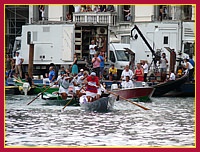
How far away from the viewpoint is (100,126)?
77.5ft

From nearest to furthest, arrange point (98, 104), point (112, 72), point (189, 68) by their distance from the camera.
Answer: point (98, 104), point (189, 68), point (112, 72)

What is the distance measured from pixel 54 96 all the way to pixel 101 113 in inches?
170

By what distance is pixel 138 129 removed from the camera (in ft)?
75.6

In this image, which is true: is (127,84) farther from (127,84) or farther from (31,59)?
(31,59)

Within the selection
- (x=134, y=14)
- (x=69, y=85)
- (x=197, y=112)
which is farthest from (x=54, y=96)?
(x=134, y=14)

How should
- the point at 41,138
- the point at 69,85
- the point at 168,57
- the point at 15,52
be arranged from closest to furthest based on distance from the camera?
the point at 41,138 < the point at 69,85 < the point at 168,57 < the point at 15,52

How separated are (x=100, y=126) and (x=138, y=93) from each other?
31.0 feet

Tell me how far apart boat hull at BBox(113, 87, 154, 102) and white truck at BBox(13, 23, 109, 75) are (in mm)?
8362

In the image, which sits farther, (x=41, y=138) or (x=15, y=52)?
(x=15, y=52)

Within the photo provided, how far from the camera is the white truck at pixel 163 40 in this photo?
136 feet

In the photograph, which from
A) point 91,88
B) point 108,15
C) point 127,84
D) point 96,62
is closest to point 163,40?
point 96,62

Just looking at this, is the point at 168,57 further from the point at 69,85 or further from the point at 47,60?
the point at 69,85

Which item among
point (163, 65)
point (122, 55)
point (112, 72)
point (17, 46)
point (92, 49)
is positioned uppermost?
point (17, 46)

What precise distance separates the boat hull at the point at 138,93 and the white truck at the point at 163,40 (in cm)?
792
